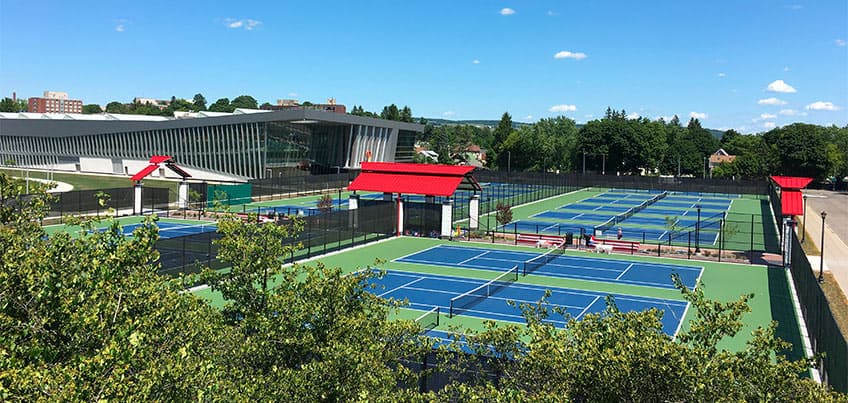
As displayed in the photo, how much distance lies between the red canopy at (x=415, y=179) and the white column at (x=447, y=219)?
2.70 feet

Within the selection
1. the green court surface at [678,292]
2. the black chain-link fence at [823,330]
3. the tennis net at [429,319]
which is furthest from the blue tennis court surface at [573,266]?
the tennis net at [429,319]

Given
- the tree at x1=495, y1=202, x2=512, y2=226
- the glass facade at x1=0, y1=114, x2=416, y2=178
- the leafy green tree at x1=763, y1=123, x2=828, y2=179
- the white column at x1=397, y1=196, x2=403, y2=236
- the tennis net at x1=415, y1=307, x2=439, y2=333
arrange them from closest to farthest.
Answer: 1. the tennis net at x1=415, y1=307, x2=439, y2=333
2. the white column at x1=397, y1=196, x2=403, y2=236
3. the tree at x1=495, y1=202, x2=512, y2=226
4. the glass facade at x1=0, y1=114, x2=416, y2=178
5. the leafy green tree at x1=763, y1=123, x2=828, y2=179

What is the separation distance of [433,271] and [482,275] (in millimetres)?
2775

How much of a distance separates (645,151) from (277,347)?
463 ft

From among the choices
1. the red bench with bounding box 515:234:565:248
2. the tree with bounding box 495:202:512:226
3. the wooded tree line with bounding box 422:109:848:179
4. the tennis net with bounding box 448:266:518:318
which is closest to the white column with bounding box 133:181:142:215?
the tree with bounding box 495:202:512:226

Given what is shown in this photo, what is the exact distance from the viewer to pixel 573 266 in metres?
40.3

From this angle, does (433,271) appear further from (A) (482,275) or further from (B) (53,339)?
(B) (53,339)

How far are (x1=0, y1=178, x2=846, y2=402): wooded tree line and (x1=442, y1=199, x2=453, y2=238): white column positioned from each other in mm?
36319

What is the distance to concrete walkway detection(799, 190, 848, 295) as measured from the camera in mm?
40456

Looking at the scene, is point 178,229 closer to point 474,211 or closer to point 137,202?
point 137,202

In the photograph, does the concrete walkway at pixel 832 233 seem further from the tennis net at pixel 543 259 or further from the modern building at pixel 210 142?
the modern building at pixel 210 142

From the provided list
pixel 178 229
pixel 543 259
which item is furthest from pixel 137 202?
pixel 543 259

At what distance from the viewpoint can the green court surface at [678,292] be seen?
88.2 feet

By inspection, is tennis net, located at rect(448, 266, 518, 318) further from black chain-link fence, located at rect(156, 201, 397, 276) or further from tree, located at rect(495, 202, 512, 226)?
tree, located at rect(495, 202, 512, 226)
